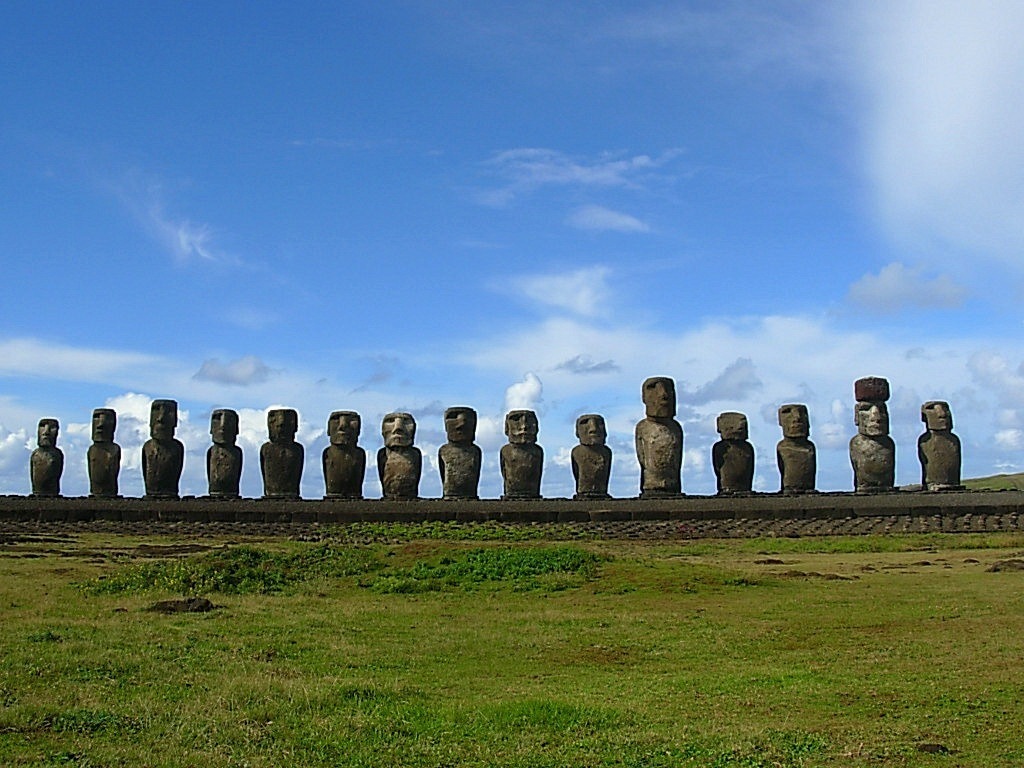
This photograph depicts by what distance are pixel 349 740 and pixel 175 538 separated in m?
15.0

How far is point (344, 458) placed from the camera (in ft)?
83.8

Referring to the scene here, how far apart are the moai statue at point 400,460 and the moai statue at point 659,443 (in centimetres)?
469


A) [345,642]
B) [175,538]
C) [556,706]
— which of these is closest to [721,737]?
[556,706]

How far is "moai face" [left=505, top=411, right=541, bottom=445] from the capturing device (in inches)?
979

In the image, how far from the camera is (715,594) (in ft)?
40.6

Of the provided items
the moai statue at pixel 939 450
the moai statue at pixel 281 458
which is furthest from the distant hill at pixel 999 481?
the moai statue at pixel 281 458

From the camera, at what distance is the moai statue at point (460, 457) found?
24.9m

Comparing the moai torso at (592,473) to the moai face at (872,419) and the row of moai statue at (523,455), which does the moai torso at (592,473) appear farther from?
the moai face at (872,419)

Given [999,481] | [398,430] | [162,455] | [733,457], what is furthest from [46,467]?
[999,481]

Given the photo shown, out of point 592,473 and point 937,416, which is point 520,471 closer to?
point 592,473

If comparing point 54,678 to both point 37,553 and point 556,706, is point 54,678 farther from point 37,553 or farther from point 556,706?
point 37,553

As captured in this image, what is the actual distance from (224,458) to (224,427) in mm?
701

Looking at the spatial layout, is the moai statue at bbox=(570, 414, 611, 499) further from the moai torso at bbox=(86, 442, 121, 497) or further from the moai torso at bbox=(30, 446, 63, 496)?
the moai torso at bbox=(30, 446, 63, 496)

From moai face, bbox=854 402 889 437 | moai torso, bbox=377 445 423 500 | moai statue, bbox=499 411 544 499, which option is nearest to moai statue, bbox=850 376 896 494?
moai face, bbox=854 402 889 437
